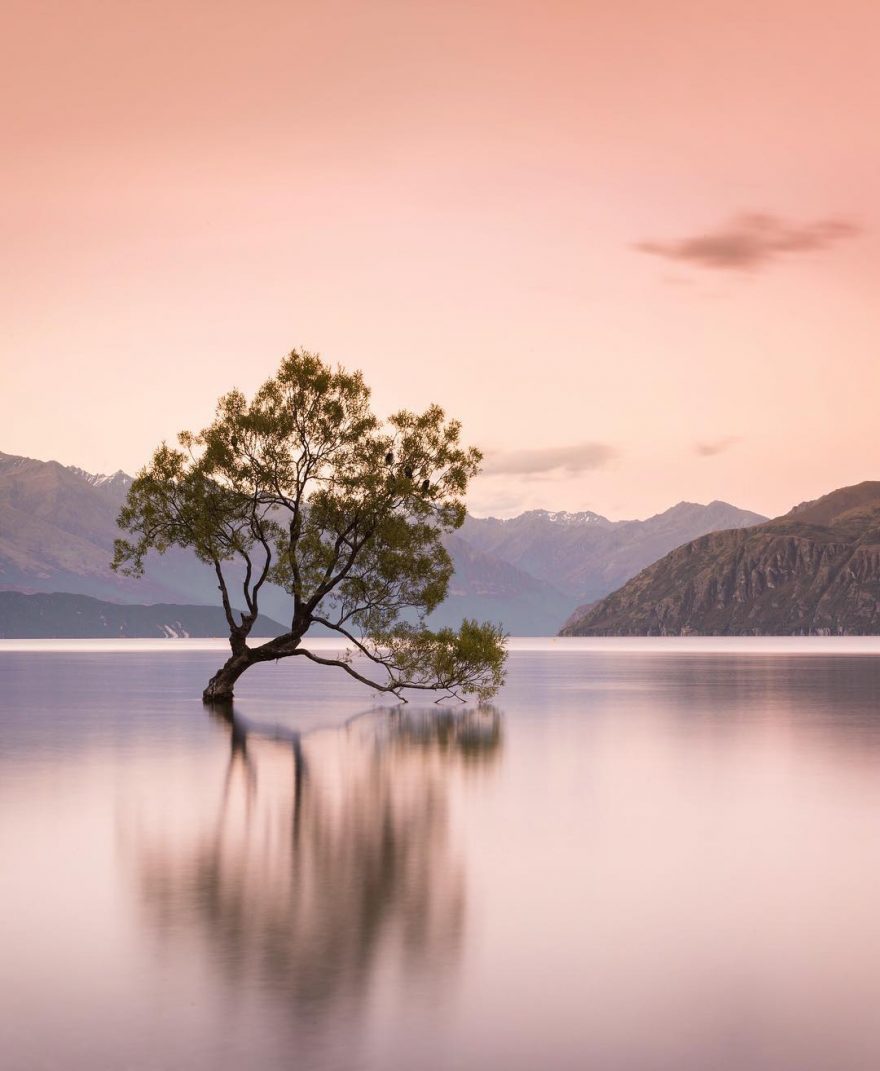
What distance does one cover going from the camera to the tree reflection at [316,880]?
14.9 m

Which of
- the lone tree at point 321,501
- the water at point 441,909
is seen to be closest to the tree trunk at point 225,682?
the lone tree at point 321,501

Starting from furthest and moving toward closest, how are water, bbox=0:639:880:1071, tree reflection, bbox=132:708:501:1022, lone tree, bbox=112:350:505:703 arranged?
lone tree, bbox=112:350:505:703
tree reflection, bbox=132:708:501:1022
water, bbox=0:639:880:1071

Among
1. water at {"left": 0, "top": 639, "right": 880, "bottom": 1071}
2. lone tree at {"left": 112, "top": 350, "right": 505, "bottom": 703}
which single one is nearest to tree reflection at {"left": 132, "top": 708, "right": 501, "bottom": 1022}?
water at {"left": 0, "top": 639, "right": 880, "bottom": 1071}

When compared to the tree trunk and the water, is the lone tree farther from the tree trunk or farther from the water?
the water

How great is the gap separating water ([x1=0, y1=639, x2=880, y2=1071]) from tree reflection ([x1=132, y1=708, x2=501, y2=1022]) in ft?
0.24

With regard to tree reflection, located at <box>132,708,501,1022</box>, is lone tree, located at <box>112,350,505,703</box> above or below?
above

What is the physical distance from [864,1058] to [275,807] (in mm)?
19444

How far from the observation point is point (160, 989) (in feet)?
45.7

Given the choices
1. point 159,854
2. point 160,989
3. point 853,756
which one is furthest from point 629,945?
point 853,756

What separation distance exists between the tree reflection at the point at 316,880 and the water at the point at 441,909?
72 millimetres

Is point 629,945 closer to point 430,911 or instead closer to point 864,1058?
point 430,911

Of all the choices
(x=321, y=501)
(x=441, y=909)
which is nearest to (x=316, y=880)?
(x=441, y=909)

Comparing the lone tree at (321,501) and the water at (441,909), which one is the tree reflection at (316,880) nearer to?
the water at (441,909)

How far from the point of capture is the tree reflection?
14.9 m
